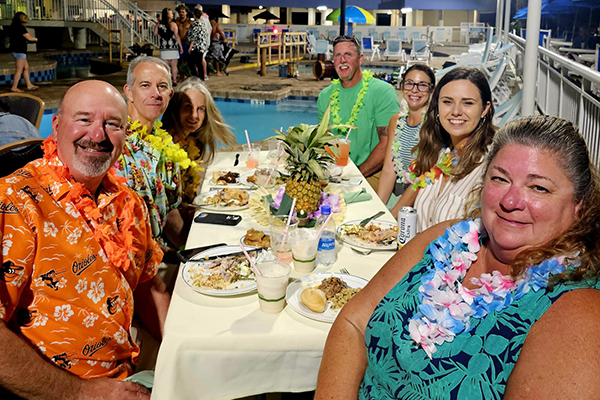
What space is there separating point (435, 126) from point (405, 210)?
0.89 meters

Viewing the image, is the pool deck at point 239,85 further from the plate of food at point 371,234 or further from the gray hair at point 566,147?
the gray hair at point 566,147

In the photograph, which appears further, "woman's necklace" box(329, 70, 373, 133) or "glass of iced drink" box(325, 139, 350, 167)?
"woman's necklace" box(329, 70, 373, 133)

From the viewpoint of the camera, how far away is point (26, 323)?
157cm

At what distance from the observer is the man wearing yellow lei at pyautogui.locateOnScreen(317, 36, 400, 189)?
4.24m

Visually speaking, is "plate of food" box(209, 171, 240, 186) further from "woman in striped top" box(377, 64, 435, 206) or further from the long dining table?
the long dining table

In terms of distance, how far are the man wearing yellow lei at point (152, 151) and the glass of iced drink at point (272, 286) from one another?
1016 mm

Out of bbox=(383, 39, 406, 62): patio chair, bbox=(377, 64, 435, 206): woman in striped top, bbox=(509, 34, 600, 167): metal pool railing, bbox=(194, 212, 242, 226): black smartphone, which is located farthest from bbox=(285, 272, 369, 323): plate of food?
bbox=(383, 39, 406, 62): patio chair

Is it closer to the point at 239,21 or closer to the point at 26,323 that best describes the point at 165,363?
the point at 26,323

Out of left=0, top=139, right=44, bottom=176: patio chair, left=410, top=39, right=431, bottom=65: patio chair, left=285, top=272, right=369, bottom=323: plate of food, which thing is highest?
left=410, top=39, right=431, bottom=65: patio chair

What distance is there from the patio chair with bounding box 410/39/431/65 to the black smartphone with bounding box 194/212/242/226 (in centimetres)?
1533

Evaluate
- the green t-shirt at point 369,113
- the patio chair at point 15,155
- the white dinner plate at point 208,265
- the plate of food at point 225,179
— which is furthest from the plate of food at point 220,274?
the green t-shirt at point 369,113

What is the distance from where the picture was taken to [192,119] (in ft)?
10.9

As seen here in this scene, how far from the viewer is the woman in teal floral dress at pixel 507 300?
104 centimetres

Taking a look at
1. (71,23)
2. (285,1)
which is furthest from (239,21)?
(71,23)
